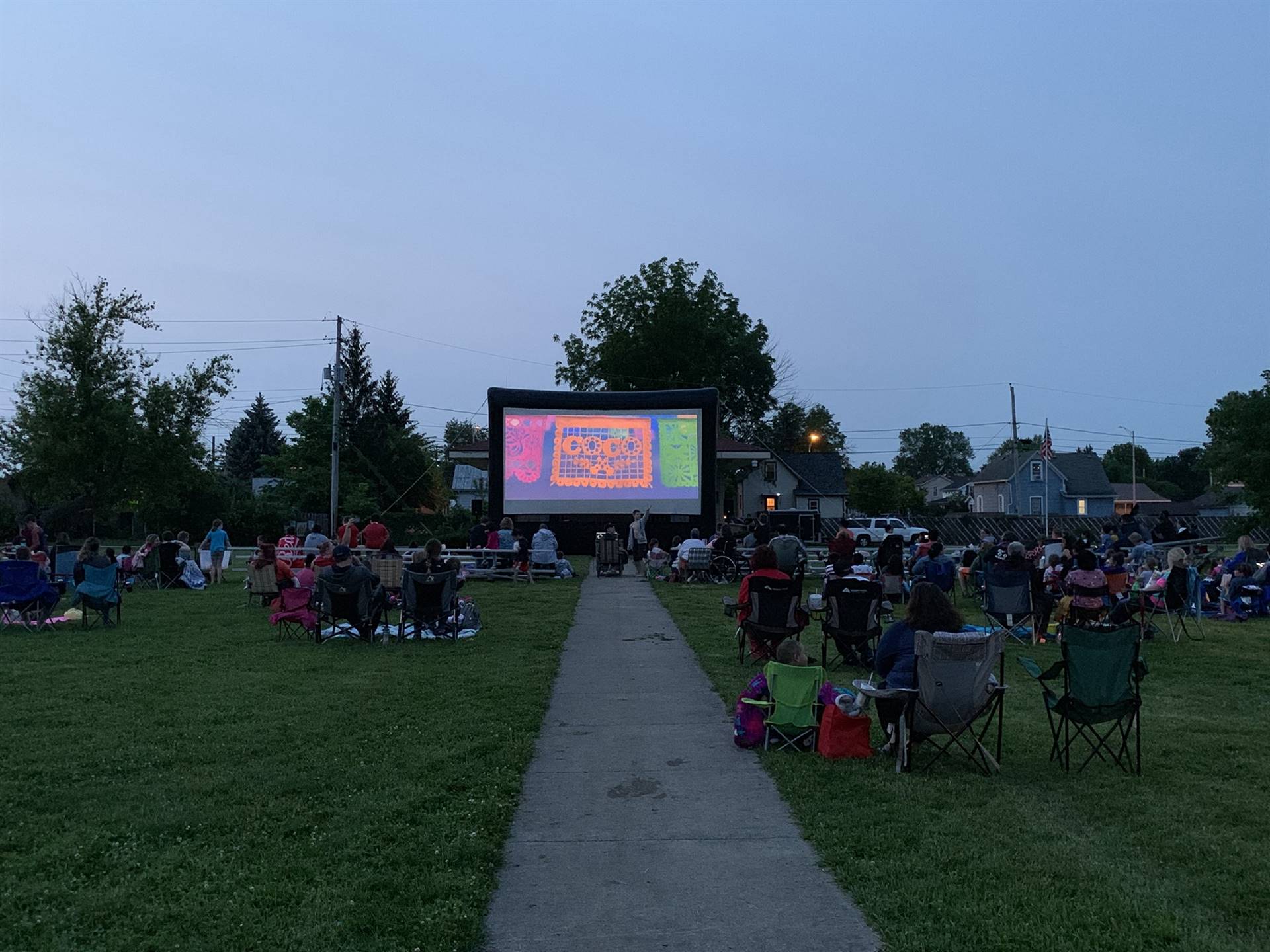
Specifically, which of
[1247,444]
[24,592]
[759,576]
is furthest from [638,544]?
[1247,444]

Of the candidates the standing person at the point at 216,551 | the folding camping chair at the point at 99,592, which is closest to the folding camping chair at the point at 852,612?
the folding camping chair at the point at 99,592

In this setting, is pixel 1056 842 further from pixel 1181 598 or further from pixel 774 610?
pixel 1181 598

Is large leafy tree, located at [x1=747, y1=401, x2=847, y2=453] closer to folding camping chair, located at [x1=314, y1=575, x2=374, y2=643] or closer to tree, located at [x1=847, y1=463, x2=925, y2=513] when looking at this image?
tree, located at [x1=847, y1=463, x2=925, y2=513]

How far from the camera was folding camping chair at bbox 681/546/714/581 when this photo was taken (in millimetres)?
19750

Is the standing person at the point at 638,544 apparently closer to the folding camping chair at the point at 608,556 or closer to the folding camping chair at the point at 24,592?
the folding camping chair at the point at 608,556

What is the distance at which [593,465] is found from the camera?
2588cm

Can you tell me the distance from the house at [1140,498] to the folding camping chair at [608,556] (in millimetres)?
50288

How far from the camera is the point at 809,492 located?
53.8m

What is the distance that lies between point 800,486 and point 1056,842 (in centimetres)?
4983

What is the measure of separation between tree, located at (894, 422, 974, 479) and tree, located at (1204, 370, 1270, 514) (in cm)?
9632

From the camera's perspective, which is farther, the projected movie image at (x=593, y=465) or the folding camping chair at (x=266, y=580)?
the projected movie image at (x=593, y=465)

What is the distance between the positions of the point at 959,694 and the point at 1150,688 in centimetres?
383

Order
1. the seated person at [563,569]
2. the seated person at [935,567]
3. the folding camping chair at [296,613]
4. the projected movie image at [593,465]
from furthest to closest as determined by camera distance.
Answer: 1. the projected movie image at [593,465]
2. the seated person at [563,569]
3. the seated person at [935,567]
4. the folding camping chair at [296,613]

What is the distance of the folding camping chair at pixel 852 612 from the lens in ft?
31.2
